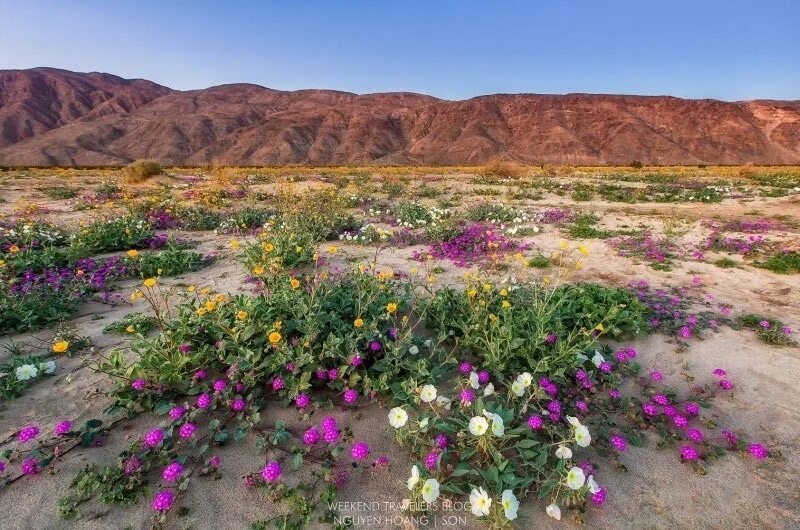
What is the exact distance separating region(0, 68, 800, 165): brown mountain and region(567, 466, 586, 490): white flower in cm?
7453

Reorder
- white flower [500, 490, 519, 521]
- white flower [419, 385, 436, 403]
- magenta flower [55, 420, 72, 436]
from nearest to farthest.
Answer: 1. white flower [500, 490, 519, 521]
2. magenta flower [55, 420, 72, 436]
3. white flower [419, 385, 436, 403]

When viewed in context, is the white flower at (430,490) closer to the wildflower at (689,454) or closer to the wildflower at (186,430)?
the wildflower at (186,430)

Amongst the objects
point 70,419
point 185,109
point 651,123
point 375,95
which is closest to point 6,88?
point 185,109

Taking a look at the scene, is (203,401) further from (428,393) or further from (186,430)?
(428,393)

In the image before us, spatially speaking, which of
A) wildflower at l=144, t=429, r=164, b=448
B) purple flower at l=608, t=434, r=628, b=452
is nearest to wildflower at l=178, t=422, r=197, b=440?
wildflower at l=144, t=429, r=164, b=448

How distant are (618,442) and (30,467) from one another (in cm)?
337

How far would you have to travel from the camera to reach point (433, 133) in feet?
275

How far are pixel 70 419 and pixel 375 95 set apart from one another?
128680 mm

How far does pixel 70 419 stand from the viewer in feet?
8.68

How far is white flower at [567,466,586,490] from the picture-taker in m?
2.04

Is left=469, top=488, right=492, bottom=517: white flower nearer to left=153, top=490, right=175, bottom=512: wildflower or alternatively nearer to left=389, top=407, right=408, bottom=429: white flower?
left=389, top=407, right=408, bottom=429: white flower

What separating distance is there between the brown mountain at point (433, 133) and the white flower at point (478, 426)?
244 feet

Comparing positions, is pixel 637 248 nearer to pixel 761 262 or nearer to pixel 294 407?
A: pixel 761 262

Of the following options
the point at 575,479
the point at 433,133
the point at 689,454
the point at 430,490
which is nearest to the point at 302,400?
the point at 430,490
